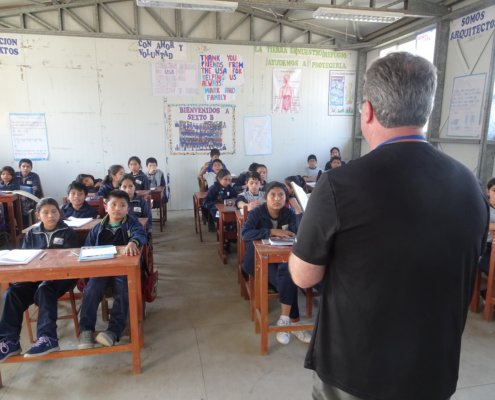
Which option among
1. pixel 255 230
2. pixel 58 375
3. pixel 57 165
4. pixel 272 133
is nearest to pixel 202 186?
pixel 272 133

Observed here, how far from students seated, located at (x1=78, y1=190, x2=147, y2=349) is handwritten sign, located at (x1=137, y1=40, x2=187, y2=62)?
396cm

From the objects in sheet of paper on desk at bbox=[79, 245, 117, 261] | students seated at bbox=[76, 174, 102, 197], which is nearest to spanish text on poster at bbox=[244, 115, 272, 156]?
students seated at bbox=[76, 174, 102, 197]

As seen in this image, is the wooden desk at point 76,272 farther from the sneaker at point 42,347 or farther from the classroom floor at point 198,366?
the classroom floor at point 198,366

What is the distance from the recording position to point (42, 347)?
6.22 ft

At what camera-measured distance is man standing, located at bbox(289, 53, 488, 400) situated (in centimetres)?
73

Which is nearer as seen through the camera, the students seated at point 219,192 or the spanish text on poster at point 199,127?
the students seated at point 219,192

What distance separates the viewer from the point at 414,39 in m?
Answer: 5.32

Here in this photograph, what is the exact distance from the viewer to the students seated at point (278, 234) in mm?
2381

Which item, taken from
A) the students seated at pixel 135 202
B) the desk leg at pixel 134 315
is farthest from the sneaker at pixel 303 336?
the students seated at pixel 135 202

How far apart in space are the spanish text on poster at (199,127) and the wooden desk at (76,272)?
4.22 m

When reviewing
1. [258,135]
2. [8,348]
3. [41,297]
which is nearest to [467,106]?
[258,135]

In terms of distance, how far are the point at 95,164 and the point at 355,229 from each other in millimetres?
5842

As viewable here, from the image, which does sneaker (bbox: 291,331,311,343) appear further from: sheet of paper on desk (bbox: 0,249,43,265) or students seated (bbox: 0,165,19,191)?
students seated (bbox: 0,165,19,191)

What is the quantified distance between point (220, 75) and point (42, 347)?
504 cm
